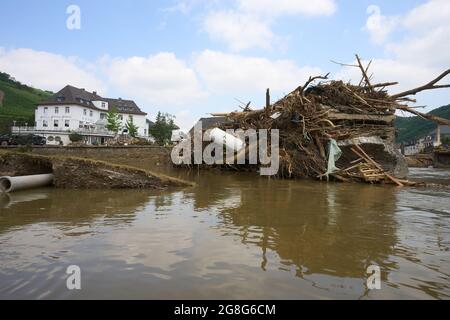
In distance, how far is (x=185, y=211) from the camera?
587 cm

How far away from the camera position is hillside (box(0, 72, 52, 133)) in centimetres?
6938

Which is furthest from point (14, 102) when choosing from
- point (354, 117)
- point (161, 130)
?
point (354, 117)

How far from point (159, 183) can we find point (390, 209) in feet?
18.0

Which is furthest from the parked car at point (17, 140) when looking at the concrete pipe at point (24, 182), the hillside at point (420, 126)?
the hillside at point (420, 126)

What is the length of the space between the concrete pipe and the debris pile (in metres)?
8.09

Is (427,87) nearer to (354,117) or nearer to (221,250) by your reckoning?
(354,117)

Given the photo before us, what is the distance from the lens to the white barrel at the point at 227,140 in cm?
1594

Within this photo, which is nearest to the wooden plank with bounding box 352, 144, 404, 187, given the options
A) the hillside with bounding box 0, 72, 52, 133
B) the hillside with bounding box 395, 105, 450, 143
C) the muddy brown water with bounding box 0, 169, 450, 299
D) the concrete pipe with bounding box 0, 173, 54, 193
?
the muddy brown water with bounding box 0, 169, 450, 299

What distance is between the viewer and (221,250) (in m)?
3.62

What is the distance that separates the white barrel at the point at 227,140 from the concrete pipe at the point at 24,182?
8.45 m

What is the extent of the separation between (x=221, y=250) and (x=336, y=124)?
1155 centimetres

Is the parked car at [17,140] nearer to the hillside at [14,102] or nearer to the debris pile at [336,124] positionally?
the debris pile at [336,124]
